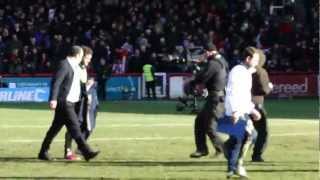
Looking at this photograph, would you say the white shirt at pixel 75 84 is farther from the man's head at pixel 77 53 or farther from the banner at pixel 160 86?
the banner at pixel 160 86

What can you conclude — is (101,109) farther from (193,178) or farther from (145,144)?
(193,178)

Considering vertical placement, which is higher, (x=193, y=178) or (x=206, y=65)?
(x=206, y=65)

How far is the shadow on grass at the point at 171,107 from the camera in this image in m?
26.7

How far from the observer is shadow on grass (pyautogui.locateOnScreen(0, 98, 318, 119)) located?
26703mm

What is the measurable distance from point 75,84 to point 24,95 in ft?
67.3

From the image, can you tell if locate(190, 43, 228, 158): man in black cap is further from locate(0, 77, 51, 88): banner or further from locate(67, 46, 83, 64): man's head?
locate(0, 77, 51, 88): banner

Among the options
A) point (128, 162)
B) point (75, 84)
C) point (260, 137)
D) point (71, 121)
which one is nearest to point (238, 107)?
point (260, 137)

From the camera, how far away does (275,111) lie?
2766 centimetres

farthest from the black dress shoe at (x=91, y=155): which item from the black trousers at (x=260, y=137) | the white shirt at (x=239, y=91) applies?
the white shirt at (x=239, y=91)

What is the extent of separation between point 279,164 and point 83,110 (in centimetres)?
335

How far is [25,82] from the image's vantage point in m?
35.8

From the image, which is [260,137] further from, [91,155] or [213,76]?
[91,155]

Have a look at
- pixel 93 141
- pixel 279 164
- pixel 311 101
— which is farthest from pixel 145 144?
pixel 311 101

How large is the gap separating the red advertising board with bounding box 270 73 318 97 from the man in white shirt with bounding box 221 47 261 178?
24597 millimetres
